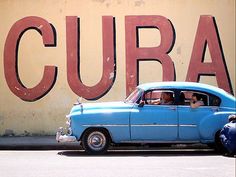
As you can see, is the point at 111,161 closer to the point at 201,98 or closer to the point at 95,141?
the point at 95,141

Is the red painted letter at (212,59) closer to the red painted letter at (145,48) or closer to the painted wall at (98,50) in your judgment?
the painted wall at (98,50)

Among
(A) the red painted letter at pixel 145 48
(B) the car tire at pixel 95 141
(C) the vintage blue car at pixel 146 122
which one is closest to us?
(C) the vintage blue car at pixel 146 122

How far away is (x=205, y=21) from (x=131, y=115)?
5.44 meters

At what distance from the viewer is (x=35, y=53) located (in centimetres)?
1716

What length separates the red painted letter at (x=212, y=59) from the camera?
56.3ft

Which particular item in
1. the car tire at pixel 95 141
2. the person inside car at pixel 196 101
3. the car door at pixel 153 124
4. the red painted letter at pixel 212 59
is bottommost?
the car tire at pixel 95 141

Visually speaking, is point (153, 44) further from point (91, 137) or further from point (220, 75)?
point (91, 137)

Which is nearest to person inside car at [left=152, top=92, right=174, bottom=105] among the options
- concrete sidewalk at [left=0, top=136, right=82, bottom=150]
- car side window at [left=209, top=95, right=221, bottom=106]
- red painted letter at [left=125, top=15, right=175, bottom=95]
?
car side window at [left=209, top=95, right=221, bottom=106]

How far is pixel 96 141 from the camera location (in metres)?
13.2

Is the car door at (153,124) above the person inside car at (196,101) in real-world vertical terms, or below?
below

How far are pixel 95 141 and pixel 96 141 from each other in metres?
0.02

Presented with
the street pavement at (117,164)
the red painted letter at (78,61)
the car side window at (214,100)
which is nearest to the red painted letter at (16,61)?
the red painted letter at (78,61)

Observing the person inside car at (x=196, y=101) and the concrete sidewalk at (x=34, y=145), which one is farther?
the concrete sidewalk at (x=34, y=145)

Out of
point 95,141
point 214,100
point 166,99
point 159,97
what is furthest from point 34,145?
point 214,100
